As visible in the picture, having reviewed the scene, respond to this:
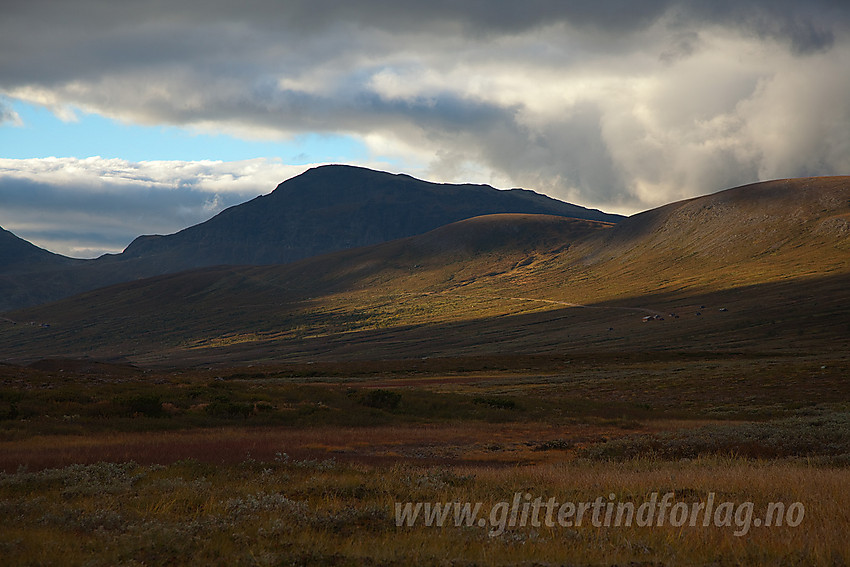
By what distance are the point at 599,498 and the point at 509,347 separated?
135789mm

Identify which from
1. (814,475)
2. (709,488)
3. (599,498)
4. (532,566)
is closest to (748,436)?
(814,475)

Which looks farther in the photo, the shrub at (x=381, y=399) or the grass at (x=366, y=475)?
the shrub at (x=381, y=399)

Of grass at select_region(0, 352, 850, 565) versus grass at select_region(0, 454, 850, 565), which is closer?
grass at select_region(0, 454, 850, 565)

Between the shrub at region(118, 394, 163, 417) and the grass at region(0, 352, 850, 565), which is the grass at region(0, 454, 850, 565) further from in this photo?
the shrub at region(118, 394, 163, 417)

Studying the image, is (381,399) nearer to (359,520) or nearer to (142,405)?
(142,405)

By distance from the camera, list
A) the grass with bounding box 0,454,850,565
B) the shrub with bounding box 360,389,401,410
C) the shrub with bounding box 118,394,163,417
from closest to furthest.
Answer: the grass with bounding box 0,454,850,565
the shrub with bounding box 118,394,163,417
the shrub with bounding box 360,389,401,410

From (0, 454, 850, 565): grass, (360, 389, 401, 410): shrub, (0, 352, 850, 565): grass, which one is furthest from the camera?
(360, 389, 401, 410): shrub

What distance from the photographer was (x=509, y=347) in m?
146

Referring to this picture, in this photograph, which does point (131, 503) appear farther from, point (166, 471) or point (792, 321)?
point (792, 321)

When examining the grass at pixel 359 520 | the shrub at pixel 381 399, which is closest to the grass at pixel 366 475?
the grass at pixel 359 520

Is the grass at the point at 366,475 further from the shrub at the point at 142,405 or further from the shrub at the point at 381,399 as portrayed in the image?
the shrub at the point at 381,399

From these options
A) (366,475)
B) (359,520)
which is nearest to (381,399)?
(366,475)

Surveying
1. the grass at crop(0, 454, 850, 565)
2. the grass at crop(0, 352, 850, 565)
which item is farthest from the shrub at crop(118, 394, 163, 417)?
the grass at crop(0, 454, 850, 565)

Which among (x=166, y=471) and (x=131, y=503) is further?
(x=166, y=471)
